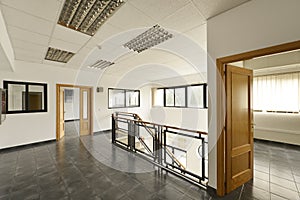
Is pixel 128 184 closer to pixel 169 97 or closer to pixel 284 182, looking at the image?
pixel 284 182

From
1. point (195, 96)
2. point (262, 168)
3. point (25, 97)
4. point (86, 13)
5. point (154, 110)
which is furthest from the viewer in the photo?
point (154, 110)

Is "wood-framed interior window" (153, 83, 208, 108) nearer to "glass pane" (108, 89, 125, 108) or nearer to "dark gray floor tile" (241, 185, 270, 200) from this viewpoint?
"glass pane" (108, 89, 125, 108)

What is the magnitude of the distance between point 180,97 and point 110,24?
5.65 m

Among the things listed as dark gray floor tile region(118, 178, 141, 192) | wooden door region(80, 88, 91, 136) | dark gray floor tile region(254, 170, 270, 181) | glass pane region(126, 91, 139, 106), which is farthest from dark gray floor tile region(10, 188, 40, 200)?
glass pane region(126, 91, 139, 106)

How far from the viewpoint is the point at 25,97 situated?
436cm

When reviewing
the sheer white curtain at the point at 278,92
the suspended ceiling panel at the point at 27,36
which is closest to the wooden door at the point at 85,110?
the suspended ceiling panel at the point at 27,36

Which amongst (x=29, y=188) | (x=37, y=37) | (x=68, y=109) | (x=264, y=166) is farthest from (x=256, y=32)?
(x=68, y=109)

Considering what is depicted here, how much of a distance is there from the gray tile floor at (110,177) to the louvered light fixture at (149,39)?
110 inches

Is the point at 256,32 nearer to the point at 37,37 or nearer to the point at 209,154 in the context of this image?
Answer: the point at 209,154

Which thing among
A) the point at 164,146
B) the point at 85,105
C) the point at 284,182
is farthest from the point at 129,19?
the point at 85,105

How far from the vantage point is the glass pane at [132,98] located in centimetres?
727

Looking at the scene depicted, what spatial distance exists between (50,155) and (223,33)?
4817 millimetres

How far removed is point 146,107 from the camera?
814 cm

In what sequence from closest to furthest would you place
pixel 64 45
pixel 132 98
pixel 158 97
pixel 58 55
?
pixel 64 45 → pixel 58 55 → pixel 132 98 → pixel 158 97
